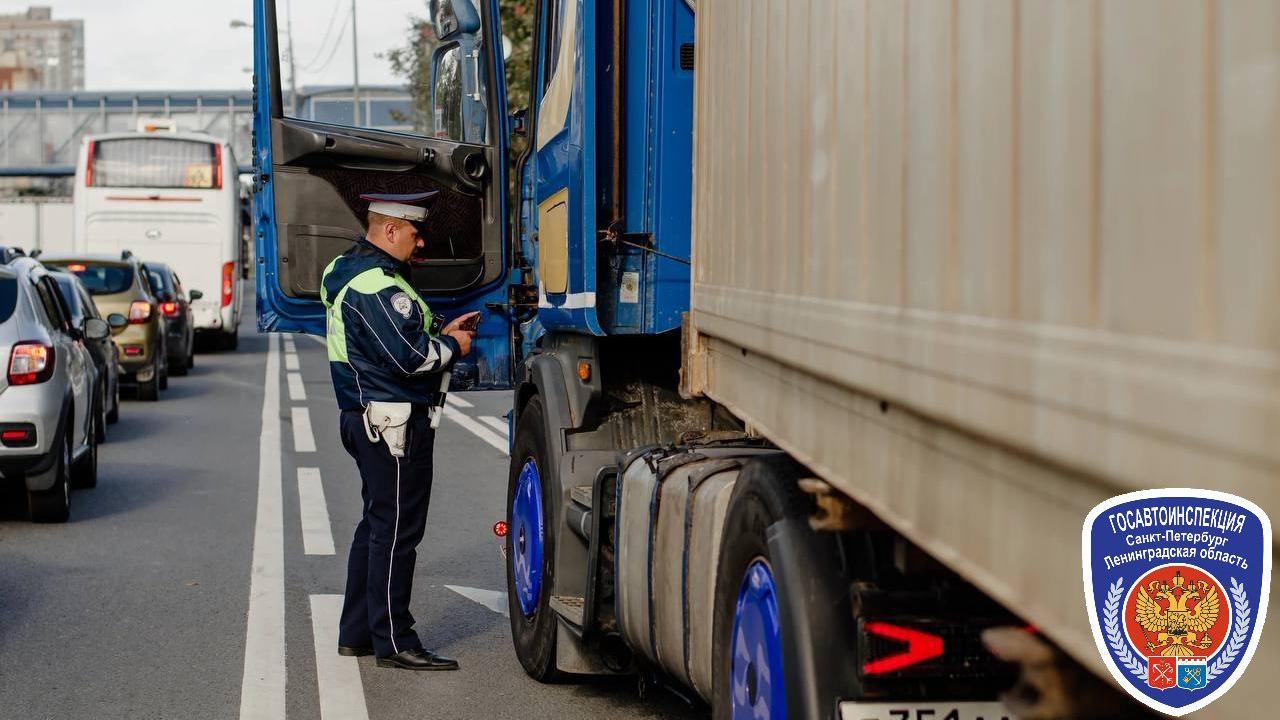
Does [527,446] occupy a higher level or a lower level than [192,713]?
higher

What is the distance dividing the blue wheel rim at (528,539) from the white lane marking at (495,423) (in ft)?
31.1

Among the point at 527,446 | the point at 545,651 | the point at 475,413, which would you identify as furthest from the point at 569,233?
the point at 475,413

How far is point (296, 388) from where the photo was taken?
21.3m

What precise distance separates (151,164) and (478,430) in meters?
15.4

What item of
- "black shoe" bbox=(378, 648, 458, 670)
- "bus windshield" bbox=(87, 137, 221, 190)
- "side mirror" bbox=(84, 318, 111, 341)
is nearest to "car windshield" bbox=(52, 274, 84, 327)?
"side mirror" bbox=(84, 318, 111, 341)

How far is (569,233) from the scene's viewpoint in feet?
19.0

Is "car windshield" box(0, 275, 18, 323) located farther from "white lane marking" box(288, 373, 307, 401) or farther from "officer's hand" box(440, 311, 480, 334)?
"white lane marking" box(288, 373, 307, 401)

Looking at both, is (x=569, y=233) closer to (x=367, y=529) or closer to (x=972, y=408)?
(x=367, y=529)

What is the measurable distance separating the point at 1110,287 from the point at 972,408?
0.43m

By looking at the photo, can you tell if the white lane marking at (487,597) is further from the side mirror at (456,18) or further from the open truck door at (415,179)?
the side mirror at (456,18)

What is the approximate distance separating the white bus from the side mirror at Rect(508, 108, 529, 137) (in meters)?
22.7

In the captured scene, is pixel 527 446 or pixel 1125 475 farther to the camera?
pixel 527 446

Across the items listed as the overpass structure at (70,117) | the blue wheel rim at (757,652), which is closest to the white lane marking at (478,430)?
the blue wheel rim at (757,652)

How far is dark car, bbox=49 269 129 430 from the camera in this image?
14.1 m
